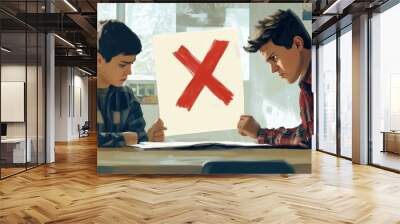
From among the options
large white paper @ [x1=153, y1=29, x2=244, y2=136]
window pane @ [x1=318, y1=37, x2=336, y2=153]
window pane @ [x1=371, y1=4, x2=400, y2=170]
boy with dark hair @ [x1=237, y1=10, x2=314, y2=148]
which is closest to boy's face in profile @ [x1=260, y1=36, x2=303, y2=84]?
boy with dark hair @ [x1=237, y1=10, x2=314, y2=148]

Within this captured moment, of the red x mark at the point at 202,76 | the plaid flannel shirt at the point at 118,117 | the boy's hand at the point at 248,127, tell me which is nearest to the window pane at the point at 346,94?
the boy's hand at the point at 248,127

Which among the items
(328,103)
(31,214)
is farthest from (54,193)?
(328,103)

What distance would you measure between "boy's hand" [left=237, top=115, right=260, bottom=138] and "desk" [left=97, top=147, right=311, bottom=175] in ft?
0.88

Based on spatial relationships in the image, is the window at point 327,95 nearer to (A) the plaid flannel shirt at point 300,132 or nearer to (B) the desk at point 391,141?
(B) the desk at point 391,141

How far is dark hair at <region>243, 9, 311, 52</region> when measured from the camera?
21.2 feet

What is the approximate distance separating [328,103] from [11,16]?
800 cm

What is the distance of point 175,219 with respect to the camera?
3889mm

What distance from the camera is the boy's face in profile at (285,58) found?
21.1ft

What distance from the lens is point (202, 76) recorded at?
644 centimetres

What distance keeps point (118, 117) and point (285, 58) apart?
297 centimetres

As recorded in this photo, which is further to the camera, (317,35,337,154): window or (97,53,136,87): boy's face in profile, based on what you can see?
(317,35,337,154): window

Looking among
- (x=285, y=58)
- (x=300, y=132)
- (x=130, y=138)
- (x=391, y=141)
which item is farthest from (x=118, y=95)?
(x=391, y=141)

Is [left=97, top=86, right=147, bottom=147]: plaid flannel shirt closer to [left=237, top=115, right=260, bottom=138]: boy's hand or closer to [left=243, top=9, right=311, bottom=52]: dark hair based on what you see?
[left=237, top=115, right=260, bottom=138]: boy's hand

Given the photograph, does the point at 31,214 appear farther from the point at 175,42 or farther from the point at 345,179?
the point at 345,179
